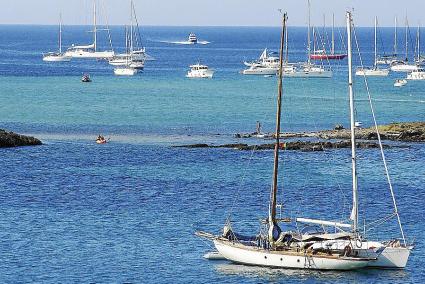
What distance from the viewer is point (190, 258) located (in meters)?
64.2

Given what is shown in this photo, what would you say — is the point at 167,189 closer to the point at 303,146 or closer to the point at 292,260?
the point at 303,146

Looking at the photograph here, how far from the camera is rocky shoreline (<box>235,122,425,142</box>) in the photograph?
11238 cm

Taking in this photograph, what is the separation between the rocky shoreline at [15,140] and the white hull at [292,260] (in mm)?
49902

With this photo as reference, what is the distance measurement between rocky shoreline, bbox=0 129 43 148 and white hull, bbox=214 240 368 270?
49902mm

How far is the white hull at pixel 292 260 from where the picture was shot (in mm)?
60438

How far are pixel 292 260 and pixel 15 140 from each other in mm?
53478

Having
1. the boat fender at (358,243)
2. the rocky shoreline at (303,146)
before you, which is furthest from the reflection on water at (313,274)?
the rocky shoreline at (303,146)

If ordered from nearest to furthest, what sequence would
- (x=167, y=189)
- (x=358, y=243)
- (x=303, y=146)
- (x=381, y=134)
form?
1. (x=358, y=243)
2. (x=167, y=189)
3. (x=303, y=146)
4. (x=381, y=134)

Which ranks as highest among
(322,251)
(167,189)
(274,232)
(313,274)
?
(274,232)

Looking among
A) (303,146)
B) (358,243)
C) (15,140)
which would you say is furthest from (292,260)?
(15,140)

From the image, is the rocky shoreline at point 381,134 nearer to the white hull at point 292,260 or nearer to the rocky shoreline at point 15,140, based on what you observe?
the rocky shoreline at point 15,140

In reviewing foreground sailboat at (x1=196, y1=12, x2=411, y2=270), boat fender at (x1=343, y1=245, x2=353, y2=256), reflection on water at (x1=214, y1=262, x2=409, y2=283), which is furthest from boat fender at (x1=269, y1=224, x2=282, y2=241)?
boat fender at (x1=343, y1=245, x2=353, y2=256)

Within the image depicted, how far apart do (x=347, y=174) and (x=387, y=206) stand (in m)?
14.1

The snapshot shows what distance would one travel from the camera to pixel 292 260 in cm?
6062
